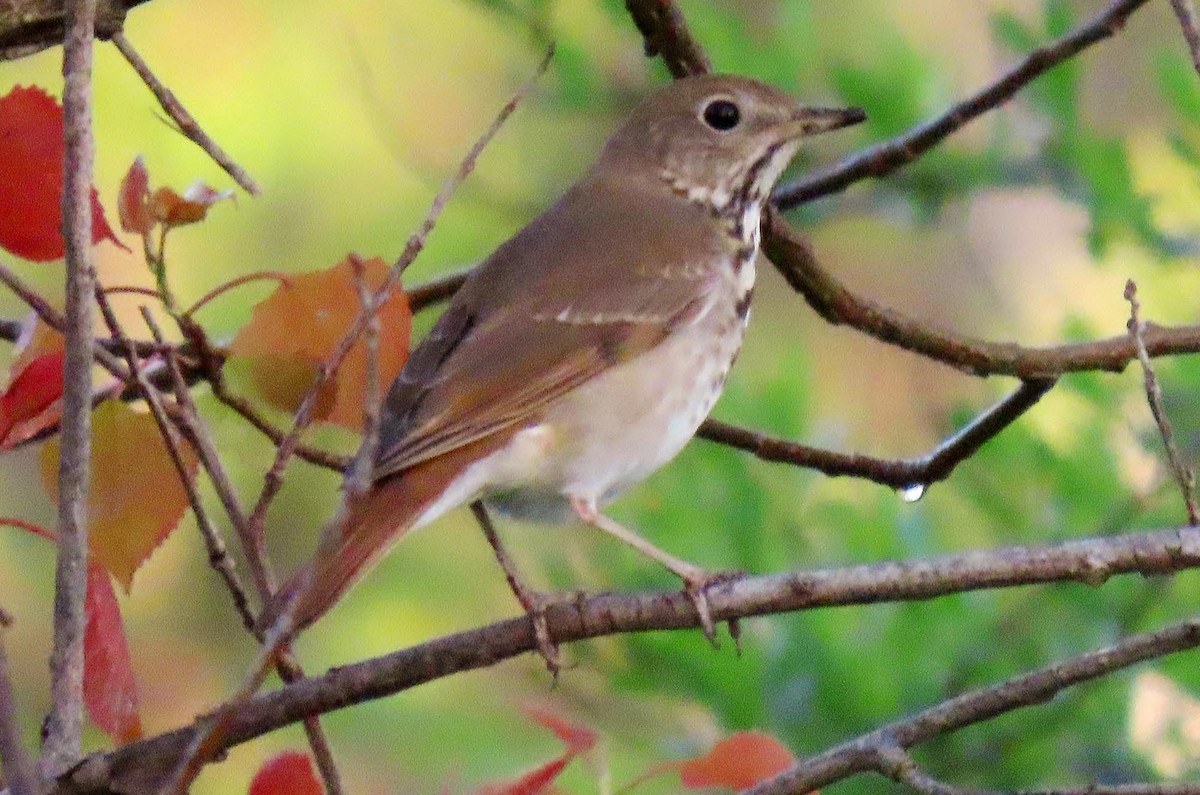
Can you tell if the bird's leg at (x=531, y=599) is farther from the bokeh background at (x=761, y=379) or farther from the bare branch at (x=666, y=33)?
the bare branch at (x=666, y=33)

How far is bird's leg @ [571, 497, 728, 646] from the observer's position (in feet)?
6.70

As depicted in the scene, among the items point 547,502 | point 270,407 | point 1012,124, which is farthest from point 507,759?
point 270,407

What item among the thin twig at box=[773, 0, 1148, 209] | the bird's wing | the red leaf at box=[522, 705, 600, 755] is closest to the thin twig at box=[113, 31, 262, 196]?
the bird's wing

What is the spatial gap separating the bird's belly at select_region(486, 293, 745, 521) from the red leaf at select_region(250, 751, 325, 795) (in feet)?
2.95

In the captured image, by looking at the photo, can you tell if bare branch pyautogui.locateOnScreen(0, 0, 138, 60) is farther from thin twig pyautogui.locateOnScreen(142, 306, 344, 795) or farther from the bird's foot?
the bird's foot

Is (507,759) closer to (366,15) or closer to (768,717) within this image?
(768,717)

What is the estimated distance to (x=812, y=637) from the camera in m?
3.78

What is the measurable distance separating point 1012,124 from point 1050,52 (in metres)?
2.21

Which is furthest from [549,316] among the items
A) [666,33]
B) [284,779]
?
[284,779]

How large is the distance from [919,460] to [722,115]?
967 millimetres

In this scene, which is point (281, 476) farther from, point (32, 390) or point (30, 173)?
point (30, 173)

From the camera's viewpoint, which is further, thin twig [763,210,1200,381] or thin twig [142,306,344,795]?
thin twig [763,210,1200,381]

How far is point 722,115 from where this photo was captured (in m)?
3.47

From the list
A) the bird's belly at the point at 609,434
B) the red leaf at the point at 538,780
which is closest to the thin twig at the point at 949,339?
the bird's belly at the point at 609,434
